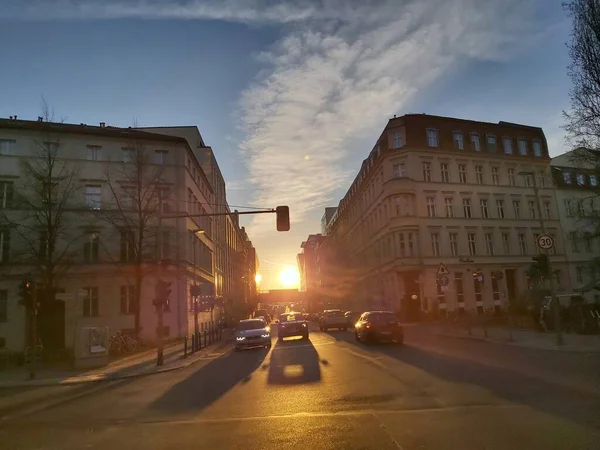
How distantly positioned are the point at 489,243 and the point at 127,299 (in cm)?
3837

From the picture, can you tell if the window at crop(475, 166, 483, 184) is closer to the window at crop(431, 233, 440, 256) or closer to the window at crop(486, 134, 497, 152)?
the window at crop(486, 134, 497, 152)

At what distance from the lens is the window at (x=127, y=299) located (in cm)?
3478

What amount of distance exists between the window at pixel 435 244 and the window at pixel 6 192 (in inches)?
1513

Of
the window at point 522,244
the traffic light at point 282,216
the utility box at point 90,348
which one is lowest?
the utility box at point 90,348

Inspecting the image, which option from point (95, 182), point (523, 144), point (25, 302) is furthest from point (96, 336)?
point (523, 144)

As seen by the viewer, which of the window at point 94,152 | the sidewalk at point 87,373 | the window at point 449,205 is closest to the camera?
the sidewalk at point 87,373

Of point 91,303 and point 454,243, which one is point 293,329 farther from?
point 454,243

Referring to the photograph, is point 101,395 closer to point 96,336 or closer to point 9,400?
point 9,400

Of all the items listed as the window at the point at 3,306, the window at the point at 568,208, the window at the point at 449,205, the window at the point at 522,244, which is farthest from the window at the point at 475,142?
the window at the point at 3,306

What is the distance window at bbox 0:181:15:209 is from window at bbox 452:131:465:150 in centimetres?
4339

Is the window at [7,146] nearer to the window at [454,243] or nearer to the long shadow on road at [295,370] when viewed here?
the long shadow on road at [295,370]

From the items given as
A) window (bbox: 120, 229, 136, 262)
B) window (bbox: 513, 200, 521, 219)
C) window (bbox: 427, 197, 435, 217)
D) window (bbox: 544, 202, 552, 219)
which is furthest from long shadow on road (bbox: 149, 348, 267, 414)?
window (bbox: 544, 202, 552, 219)

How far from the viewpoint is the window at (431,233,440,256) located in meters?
47.8

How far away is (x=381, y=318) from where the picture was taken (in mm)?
23516
